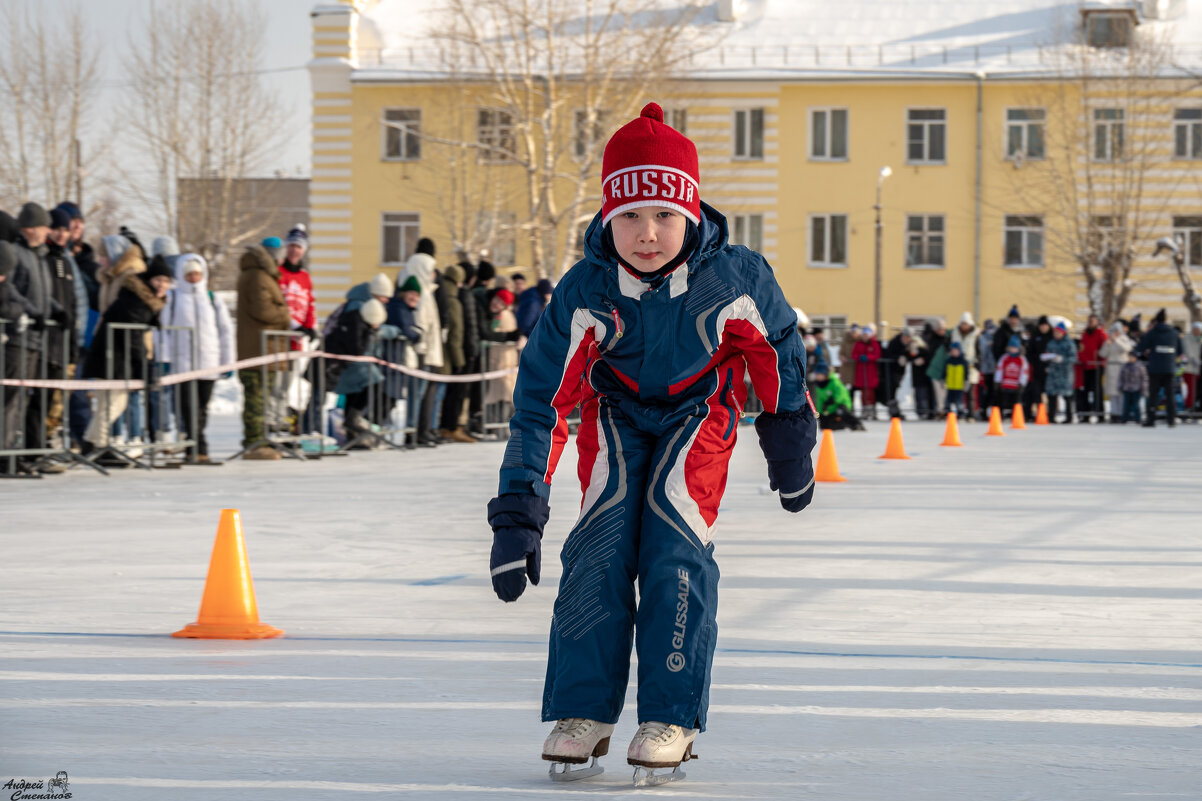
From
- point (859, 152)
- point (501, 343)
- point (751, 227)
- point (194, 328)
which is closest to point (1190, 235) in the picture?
point (859, 152)

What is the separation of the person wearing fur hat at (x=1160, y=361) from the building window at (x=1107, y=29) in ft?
63.8

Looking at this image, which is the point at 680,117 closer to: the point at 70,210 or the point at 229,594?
the point at 70,210

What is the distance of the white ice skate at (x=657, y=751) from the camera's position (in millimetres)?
3744

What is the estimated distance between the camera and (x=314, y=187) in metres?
47.8

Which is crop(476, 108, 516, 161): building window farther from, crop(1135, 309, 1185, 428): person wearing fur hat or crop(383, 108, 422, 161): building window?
crop(1135, 309, 1185, 428): person wearing fur hat

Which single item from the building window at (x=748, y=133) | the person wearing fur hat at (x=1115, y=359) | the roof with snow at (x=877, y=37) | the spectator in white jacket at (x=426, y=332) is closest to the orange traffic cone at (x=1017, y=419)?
the person wearing fur hat at (x=1115, y=359)

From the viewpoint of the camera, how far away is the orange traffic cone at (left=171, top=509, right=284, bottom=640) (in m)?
6.07

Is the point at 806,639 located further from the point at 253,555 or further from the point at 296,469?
the point at 296,469

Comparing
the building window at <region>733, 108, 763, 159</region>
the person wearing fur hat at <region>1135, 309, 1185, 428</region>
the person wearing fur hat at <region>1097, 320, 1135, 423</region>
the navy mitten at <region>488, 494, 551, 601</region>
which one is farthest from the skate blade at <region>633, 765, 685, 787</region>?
the building window at <region>733, 108, 763, 159</region>

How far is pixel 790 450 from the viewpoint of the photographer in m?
4.01

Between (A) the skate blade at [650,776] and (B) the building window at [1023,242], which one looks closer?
(A) the skate blade at [650,776]

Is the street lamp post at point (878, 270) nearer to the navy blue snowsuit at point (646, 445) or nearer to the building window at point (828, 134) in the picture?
the building window at point (828, 134)

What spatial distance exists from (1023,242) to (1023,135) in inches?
114

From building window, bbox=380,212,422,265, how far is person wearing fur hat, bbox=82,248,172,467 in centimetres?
3337
